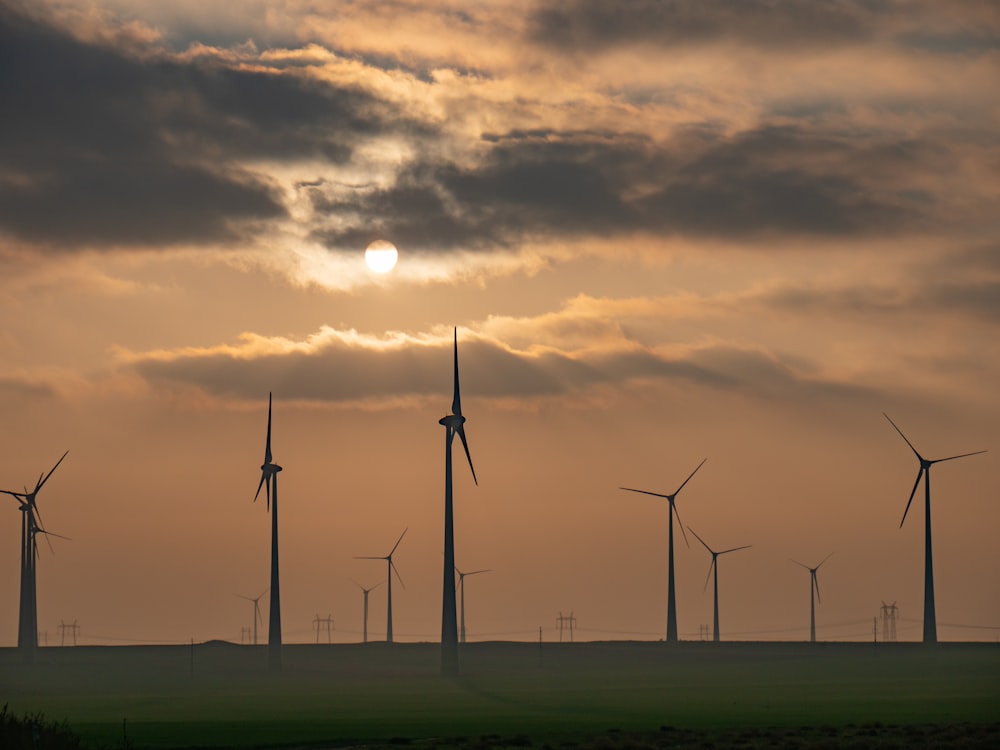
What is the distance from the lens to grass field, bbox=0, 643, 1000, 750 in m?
84.8

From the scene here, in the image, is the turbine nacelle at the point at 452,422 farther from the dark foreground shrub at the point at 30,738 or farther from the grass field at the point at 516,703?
the dark foreground shrub at the point at 30,738

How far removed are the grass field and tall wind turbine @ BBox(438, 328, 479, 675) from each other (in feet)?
10.8

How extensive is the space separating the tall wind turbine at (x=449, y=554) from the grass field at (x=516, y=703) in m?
3.28

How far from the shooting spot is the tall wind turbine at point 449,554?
153 m

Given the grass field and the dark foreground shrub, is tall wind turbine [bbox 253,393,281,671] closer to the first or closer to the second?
the grass field

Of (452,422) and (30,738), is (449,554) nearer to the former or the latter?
(452,422)

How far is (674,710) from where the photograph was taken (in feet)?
344

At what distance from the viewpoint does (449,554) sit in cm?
15250

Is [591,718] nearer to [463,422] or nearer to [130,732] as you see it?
[130,732]

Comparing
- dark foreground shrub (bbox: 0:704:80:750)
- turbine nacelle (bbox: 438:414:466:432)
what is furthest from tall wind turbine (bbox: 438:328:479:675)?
dark foreground shrub (bbox: 0:704:80:750)

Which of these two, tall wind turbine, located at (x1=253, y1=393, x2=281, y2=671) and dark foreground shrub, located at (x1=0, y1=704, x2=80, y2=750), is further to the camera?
tall wind turbine, located at (x1=253, y1=393, x2=281, y2=671)

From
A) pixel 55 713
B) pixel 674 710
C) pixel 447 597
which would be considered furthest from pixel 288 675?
pixel 674 710

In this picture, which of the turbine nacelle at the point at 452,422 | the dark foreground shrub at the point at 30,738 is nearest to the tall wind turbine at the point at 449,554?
the turbine nacelle at the point at 452,422

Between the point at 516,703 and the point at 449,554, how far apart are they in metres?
36.3
